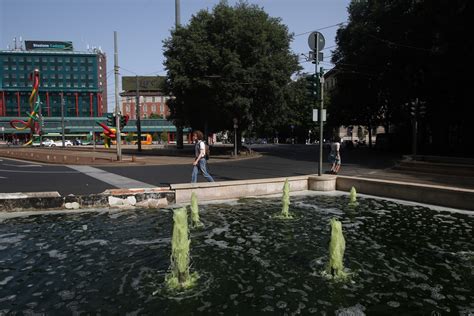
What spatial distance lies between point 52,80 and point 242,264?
5014 inches

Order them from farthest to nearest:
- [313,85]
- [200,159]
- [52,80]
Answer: [52,80], [313,85], [200,159]

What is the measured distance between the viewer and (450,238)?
8.12 metres

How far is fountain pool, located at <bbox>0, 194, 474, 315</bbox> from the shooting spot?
16.6ft

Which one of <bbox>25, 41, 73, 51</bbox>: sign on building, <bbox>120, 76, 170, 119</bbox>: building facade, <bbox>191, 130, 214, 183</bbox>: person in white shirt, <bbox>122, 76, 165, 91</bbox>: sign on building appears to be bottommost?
<bbox>191, 130, 214, 183</bbox>: person in white shirt

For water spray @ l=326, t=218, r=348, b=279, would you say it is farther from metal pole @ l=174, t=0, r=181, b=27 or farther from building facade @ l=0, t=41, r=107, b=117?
building facade @ l=0, t=41, r=107, b=117

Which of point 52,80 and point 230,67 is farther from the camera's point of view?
point 52,80

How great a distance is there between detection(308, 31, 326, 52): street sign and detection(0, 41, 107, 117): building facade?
10705cm

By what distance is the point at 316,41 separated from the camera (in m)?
14.8

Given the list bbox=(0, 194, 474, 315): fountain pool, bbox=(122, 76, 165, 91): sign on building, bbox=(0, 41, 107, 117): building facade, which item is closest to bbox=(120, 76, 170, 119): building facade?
bbox=(122, 76, 165, 91): sign on building

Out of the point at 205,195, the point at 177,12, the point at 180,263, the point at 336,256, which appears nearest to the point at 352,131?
the point at 177,12

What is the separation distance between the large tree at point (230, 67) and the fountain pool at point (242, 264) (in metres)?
23.2

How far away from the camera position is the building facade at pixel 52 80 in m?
114

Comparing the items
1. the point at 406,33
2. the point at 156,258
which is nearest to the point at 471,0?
the point at 406,33

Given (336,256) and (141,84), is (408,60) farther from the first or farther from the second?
(141,84)
